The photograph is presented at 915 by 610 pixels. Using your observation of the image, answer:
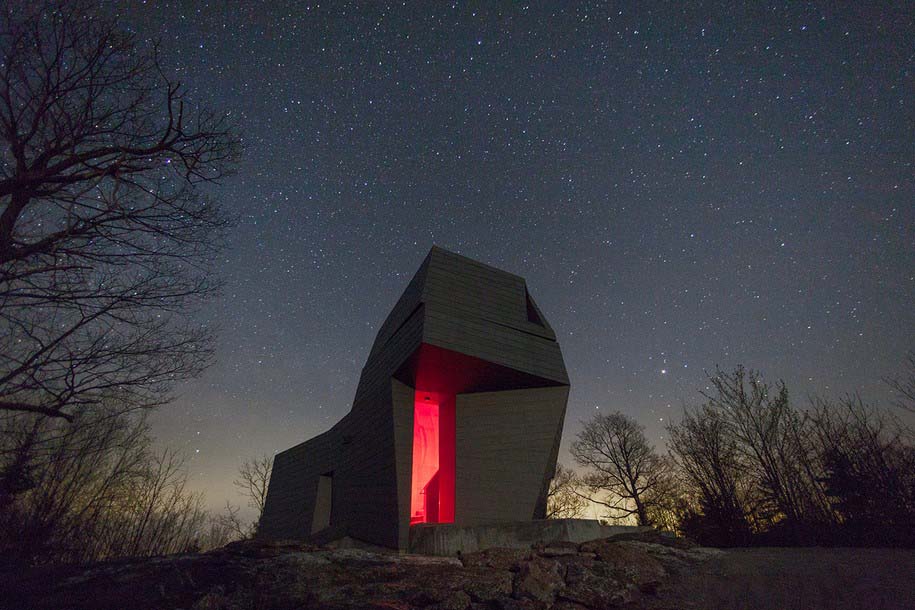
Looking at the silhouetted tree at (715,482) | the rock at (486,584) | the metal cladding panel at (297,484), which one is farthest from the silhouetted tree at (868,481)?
the metal cladding panel at (297,484)

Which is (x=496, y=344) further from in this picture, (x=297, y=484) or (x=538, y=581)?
(x=297, y=484)

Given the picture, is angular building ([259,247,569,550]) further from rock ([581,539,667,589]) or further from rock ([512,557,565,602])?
rock ([512,557,565,602])

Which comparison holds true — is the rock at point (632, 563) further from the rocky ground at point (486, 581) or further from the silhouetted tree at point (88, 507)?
the silhouetted tree at point (88, 507)

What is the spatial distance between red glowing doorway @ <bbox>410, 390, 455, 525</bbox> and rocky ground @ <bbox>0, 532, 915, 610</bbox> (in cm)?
632

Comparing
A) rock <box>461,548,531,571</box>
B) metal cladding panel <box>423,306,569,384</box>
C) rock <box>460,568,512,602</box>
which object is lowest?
rock <box>460,568,512,602</box>

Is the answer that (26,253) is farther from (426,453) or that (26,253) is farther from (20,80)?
(426,453)

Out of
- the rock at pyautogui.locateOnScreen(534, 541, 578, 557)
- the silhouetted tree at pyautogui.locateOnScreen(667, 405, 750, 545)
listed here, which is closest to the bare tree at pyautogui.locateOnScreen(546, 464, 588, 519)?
the silhouetted tree at pyautogui.locateOnScreen(667, 405, 750, 545)

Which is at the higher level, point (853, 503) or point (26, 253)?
point (26, 253)

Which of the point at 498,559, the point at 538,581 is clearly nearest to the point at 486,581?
the point at 538,581

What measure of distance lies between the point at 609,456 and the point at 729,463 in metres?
12.3

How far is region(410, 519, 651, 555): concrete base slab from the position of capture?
10312 mm

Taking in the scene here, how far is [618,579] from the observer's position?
596cm

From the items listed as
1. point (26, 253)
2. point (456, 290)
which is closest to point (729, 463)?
point (456, 290)

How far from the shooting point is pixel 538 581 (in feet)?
18.7
